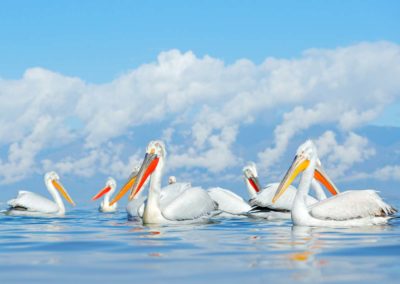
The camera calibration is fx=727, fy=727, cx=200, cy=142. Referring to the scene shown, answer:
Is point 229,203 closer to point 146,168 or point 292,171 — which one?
point 146,168

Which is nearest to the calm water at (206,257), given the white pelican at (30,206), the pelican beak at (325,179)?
the pelican beak at (325,179)

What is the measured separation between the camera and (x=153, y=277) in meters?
5.09

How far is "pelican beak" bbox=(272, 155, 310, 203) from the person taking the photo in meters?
11.2

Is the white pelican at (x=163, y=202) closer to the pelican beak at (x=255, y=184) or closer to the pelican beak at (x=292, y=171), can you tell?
the pelican beak at (x=292, y=171)

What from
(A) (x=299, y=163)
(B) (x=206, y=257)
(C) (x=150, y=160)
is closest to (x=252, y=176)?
(C) (x=150, y=160)

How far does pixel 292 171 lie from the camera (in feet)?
36.8

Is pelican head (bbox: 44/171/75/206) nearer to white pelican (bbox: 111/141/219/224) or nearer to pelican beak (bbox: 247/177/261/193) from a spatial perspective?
pelican beak (bbox: 247/177/261/193)

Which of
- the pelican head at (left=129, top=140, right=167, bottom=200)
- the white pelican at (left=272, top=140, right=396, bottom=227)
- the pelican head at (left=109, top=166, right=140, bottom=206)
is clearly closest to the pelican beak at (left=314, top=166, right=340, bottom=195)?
the white pelican at (left=272, top=140, right=396, bottom=227)

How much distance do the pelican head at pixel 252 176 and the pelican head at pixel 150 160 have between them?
19.8 ft

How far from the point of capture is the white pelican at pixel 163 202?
38.6 feet

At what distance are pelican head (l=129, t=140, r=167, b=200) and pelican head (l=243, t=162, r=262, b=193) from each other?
6.04 meters

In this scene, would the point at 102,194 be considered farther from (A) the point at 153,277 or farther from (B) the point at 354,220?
(A) the point at 153,277

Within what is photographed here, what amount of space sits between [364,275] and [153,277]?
1470 mm

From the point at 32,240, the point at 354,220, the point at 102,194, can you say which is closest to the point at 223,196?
the point at 354,220
